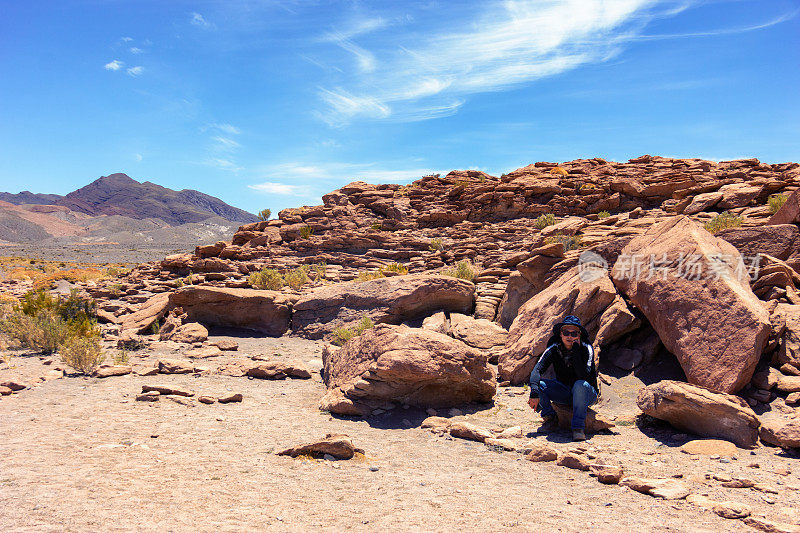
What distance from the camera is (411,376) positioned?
21.9ft

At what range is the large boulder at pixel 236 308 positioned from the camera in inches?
484

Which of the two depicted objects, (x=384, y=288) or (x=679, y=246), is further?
(x=384, y=288)

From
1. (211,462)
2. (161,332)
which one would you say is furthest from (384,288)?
(211,462)

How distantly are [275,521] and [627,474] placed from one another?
137 inches

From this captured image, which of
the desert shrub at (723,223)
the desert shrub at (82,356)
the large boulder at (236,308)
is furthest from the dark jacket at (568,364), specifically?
the large boulder at (236,308)

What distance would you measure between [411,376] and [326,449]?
6.33ft

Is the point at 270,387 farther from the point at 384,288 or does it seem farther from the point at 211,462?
the point at 384,288

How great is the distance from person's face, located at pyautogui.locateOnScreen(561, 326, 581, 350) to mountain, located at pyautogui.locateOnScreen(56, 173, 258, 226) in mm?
168220

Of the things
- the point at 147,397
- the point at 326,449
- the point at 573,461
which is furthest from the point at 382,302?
the point at 573,461

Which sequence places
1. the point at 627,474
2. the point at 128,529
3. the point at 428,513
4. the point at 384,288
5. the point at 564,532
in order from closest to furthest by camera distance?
the point at 128,529, the point at 564,532, the point at 428,513, the point at 627,474, the point at 384,288

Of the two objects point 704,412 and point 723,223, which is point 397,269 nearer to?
point 723,223

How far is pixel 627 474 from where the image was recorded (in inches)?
180

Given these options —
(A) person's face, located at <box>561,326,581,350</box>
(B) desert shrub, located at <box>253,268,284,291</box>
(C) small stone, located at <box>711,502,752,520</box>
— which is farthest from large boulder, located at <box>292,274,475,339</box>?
(C) small stone, located at <box>711,502,752,520</box>

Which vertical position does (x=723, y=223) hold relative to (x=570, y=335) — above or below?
above
